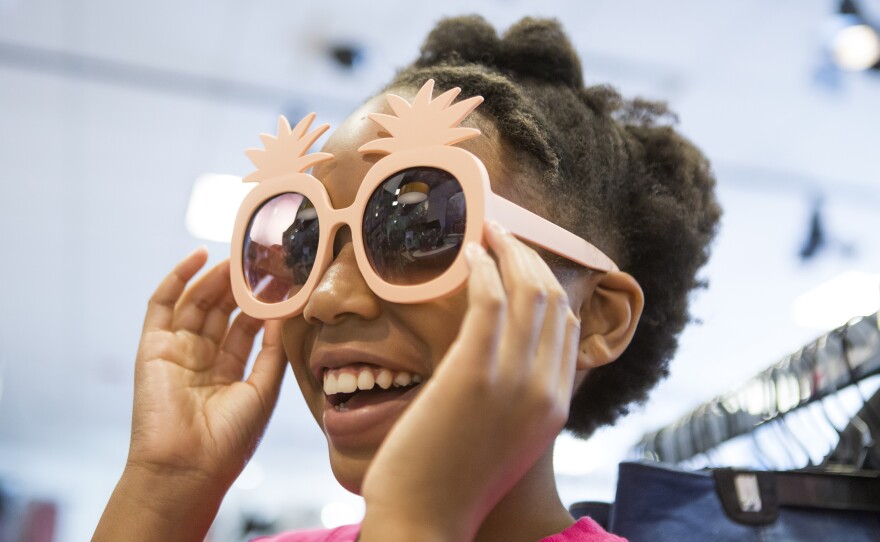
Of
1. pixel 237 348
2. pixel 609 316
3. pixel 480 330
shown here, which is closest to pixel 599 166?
pixel 609 316

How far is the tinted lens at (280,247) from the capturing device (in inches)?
42.3

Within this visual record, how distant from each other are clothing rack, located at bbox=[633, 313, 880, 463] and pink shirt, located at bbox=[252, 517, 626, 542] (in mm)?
458

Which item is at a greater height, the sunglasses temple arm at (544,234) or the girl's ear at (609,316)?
the sunglasses temple arm at (544,234)

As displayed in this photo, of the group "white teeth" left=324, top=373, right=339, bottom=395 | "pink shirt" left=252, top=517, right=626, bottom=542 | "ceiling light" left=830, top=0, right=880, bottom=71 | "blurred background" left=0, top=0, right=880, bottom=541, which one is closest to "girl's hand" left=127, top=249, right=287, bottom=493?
"pink shirt" left=252, top=517, right=626, bottom=542

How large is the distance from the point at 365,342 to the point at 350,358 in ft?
0.10

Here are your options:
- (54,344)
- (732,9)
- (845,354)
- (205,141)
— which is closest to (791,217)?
(732,9)

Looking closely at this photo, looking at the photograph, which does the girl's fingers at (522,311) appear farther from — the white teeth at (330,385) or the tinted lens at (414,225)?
the white teeth at (330,385)

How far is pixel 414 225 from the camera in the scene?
3.09 feet

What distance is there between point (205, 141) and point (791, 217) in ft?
10.7

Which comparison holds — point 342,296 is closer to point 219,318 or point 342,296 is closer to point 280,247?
point 280,247

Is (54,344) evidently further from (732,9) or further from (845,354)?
(845,354)

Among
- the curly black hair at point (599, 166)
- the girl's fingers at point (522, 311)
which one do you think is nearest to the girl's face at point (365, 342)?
the curly black hair at point (599, 166)

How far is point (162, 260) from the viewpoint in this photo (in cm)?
540

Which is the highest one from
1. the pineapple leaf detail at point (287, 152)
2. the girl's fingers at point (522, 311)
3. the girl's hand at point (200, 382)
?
the pineapple leaf detail at point (287, 152)
